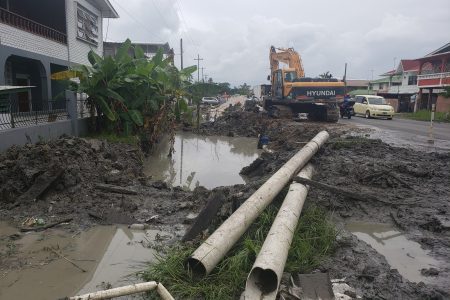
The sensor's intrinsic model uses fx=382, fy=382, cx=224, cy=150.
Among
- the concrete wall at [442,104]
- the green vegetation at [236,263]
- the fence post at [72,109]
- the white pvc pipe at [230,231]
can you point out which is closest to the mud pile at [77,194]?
the white pvc pipe at [230,231]

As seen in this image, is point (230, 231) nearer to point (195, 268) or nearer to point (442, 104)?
point (195, 268)

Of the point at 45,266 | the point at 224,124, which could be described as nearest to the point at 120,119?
the point at 45,266

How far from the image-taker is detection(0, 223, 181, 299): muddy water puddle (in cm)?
426

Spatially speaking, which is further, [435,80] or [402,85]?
[402,85]

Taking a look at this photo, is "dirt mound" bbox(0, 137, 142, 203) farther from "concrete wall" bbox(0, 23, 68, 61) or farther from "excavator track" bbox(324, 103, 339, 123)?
"excavator track" bbox(324, 103, 339, 123)

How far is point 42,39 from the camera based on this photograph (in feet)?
46.8

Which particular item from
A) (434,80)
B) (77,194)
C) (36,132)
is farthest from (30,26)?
(434,80)

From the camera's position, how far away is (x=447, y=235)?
18.5 feet

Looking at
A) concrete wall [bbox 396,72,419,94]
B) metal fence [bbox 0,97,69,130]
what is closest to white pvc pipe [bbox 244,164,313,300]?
metal fence [bbox 0,97,69,130]

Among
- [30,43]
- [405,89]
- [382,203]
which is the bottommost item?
[382,203]

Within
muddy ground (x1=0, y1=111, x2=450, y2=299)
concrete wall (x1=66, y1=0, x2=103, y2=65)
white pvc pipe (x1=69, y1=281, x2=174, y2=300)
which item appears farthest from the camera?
concrete wall (x1=66, y1=0, x2=103, y2=65)

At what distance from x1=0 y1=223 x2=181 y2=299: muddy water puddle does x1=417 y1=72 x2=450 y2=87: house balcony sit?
124 ft

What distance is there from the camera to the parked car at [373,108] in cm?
2872

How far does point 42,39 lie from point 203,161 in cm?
760
